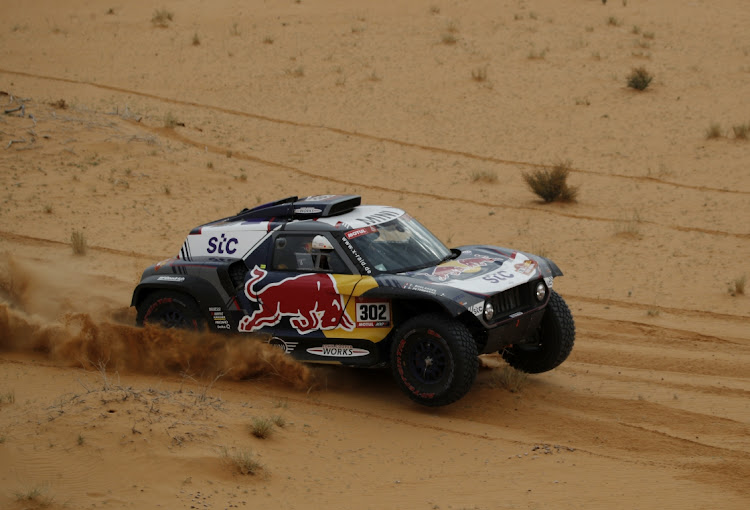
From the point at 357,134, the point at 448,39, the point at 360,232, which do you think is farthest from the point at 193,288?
the point at 448,39

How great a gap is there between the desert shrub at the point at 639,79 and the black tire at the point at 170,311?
1927 cm

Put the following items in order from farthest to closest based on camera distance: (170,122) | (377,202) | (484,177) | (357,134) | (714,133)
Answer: (357,134) < (170,122) < (714,133) < (484,177) < (377,202)

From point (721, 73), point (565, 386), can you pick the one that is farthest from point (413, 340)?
point (721, 73)

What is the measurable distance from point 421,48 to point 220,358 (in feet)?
73.9

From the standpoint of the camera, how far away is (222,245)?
10.0m

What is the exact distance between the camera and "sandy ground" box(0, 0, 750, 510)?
25.0 ft

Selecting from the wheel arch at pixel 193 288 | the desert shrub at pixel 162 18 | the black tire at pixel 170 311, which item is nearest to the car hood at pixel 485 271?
the wheel arch at pixel 193 288

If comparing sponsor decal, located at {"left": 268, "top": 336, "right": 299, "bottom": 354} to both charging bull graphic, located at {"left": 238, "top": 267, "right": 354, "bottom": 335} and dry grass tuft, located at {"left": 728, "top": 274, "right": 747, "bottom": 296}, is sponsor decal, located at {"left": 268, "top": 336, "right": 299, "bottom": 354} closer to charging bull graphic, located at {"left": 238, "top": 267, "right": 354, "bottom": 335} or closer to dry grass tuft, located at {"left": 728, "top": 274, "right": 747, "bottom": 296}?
charging bull graphic, located at {"left": 238, "top": 267, "right": 354, "bottom": 335}

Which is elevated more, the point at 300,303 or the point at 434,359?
the point at 300,303

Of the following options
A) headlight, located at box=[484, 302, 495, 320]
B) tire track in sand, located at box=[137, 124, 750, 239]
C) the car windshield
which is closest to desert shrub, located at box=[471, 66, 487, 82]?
tire track in sand, located at box=[137, 124, 750, 239]

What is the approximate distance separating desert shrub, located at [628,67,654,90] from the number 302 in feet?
62.6

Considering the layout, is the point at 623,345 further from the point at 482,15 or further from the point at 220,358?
the point at 482,15

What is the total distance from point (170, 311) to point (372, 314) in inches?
94.5

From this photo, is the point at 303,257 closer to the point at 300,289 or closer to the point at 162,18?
the point at 300,289
